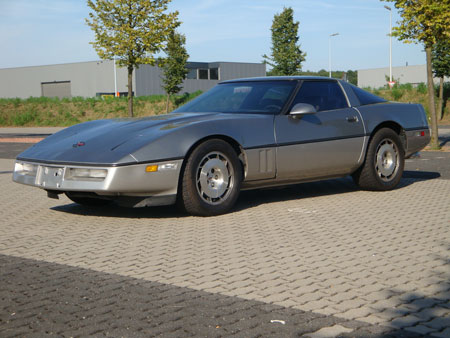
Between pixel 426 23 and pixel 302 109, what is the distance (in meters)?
9.58

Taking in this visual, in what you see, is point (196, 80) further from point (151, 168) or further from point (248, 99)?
point (151, 168)

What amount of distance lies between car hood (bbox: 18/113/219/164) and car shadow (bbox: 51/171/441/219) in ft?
2.63

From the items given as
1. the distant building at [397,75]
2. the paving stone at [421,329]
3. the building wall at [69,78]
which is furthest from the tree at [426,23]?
the distant building at [397,75]

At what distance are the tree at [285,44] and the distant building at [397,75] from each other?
22.0 meters

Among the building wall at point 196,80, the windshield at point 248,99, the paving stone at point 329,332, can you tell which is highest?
the building wall at point 196,80

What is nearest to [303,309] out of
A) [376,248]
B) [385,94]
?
[376,248]

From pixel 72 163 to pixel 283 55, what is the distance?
4344 cm

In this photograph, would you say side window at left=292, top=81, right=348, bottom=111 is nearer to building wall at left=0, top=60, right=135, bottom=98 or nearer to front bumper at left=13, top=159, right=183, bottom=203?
front bumper at left=13, top=159, right=183, bottom=203

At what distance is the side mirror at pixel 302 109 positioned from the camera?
7312 mm

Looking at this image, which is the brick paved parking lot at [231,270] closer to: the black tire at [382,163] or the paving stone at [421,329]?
the paving stone at [421,329]

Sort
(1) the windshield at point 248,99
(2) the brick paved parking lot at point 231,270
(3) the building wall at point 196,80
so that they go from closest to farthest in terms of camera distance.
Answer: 1. (2) the brick paved parking lot at point 231,270
2. (1) the windshield at point 248,99
3. (3) the building wall at point 196,80

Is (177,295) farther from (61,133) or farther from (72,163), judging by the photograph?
(61,133)

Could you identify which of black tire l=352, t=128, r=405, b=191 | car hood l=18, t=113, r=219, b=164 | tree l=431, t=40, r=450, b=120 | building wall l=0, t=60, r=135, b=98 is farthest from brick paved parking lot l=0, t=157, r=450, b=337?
building wall l=0, t=60, r=135, b=98

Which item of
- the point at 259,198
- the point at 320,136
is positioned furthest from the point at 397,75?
the point at 320,136
